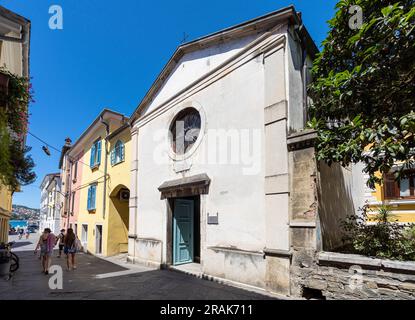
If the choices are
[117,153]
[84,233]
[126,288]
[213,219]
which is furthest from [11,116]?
[84,233]

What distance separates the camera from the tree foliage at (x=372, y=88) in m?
4.26

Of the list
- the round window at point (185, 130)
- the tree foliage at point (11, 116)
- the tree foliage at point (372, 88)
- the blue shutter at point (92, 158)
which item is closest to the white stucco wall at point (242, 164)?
the round window at point (185, 130)

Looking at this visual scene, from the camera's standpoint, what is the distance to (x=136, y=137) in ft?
39.7

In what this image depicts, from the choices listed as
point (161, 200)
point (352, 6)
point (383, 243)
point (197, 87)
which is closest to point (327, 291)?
point (383, 243)

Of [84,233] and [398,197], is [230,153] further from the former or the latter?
[84,233]

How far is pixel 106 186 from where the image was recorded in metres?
14.3

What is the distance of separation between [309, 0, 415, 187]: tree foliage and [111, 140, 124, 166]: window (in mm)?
10093

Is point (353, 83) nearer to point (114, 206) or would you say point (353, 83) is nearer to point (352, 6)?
point (352, 6)

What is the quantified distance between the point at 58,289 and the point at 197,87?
707 centimetres

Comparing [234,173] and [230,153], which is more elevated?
[230,153]

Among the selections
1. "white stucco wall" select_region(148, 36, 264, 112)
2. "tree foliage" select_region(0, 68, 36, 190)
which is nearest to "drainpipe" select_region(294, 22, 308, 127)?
"white stucco wall" select_region(148, 36, 264, 112)

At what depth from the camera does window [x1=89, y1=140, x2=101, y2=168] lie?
51.4ft

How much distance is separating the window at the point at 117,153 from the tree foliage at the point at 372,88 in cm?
1009

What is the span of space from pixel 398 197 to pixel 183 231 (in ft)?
30.9
